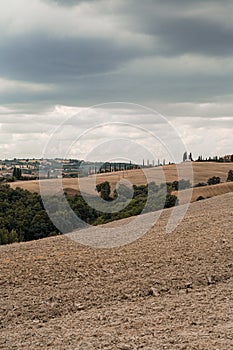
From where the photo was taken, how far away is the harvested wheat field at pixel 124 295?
22.7 ft

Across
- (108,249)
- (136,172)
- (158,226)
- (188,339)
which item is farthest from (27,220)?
(188,339)

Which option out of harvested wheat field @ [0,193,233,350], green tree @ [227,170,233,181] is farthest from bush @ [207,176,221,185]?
harvested wheat field @ [0,193,233,350]

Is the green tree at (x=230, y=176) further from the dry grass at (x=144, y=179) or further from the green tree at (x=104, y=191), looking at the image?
the green tree at (x=104, y=191)

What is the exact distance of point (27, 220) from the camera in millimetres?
38344

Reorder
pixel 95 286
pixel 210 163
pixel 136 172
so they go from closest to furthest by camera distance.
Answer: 1. pixel 95 286
2. pixel 136 172
3. pixel 210 163

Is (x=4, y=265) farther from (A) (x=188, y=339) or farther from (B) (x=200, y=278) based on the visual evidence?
(A) (x=188, y=339)

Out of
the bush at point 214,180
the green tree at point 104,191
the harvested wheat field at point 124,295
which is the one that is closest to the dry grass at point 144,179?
the green tree at point 104,191

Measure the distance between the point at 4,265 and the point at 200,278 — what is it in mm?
4316

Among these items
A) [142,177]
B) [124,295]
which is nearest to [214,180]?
[142,177]

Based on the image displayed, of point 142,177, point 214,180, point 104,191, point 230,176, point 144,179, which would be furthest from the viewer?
point 230,176

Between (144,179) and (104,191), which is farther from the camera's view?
(144,179)

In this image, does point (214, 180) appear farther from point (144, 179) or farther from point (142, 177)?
point (144, 179)

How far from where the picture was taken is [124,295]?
912 cm

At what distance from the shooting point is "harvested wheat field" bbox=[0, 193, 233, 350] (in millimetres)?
6922
